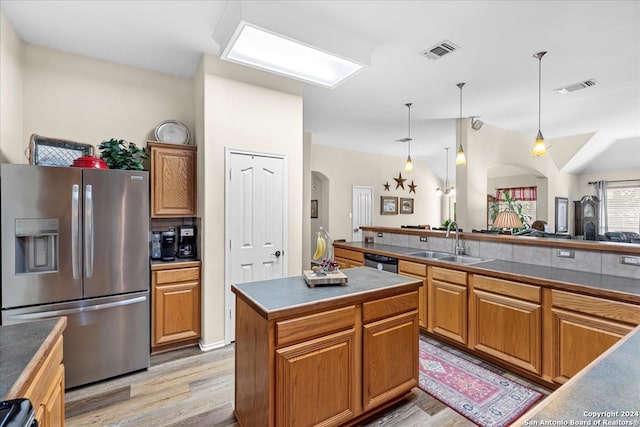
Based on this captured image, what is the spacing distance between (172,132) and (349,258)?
2.78 metres

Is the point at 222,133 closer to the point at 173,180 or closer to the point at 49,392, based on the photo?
the point at 173,180

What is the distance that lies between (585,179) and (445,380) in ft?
30.2

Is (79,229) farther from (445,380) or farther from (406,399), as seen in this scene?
(445,380)

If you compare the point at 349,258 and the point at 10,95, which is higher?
the point at 10,95

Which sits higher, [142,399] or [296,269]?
[296,269]

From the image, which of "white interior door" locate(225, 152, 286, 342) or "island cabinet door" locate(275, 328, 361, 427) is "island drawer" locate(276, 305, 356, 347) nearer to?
"island cabinet door" locate(275, 328, 361, 427)

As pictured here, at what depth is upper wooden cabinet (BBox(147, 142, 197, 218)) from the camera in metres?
3.06

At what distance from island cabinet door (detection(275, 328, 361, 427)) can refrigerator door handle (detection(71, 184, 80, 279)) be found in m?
1.89

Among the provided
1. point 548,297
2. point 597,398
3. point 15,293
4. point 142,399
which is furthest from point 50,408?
point 548,297

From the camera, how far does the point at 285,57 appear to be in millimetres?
2668

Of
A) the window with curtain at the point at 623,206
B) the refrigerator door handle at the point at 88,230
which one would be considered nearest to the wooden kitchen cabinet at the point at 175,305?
the refrigerator door handle at the point at 88,230

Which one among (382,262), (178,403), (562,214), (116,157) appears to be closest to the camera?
(178,403)

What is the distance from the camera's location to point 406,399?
7.13ft

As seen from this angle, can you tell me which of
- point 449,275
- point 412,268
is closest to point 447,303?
point 449,275
